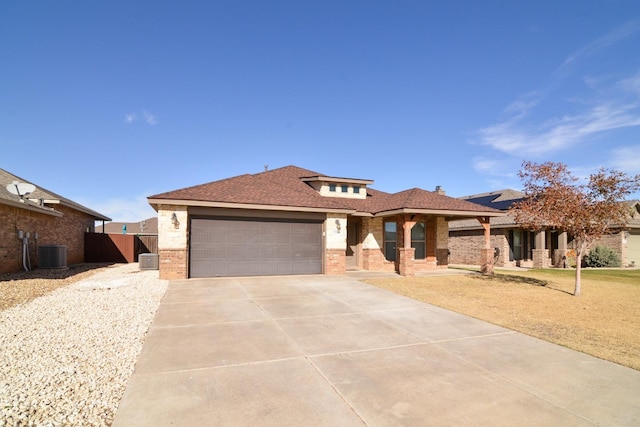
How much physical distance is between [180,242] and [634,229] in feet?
98.7

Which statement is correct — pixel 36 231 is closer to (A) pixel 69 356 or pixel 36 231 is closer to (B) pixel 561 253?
(A) pixel 69 356

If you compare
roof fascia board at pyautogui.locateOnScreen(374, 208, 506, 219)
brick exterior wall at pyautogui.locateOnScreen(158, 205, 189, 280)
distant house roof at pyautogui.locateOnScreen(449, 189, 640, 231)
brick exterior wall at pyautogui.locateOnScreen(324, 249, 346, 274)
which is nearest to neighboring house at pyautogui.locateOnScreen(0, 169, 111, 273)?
brick exterior wall at pyautogui.locateOnScreen(158, 205, 189, 280)

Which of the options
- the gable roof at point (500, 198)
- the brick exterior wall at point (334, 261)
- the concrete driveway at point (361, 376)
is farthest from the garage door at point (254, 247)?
the gable roof at point (500, 198)

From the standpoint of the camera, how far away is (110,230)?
53.8 meters

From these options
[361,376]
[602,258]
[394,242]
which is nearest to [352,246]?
[394,242]

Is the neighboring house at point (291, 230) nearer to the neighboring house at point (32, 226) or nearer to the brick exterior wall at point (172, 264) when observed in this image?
the brick exterior wall at point (172, 264)

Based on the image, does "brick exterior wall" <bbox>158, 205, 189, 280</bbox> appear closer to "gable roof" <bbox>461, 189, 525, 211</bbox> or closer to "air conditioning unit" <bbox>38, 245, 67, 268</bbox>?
"air conditioning unit" <bbox>38, 245, 67, 268</bbox>

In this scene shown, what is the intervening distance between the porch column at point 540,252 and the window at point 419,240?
8.42 m

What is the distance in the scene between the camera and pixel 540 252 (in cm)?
2023

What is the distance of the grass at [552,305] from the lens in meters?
5.75

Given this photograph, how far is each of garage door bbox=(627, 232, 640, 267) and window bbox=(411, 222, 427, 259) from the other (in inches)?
698

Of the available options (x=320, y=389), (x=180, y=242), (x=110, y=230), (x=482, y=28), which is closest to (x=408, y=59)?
(x=482, y=28)

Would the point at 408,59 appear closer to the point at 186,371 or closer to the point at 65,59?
the point at 65,59

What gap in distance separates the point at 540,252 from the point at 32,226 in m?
27.6
